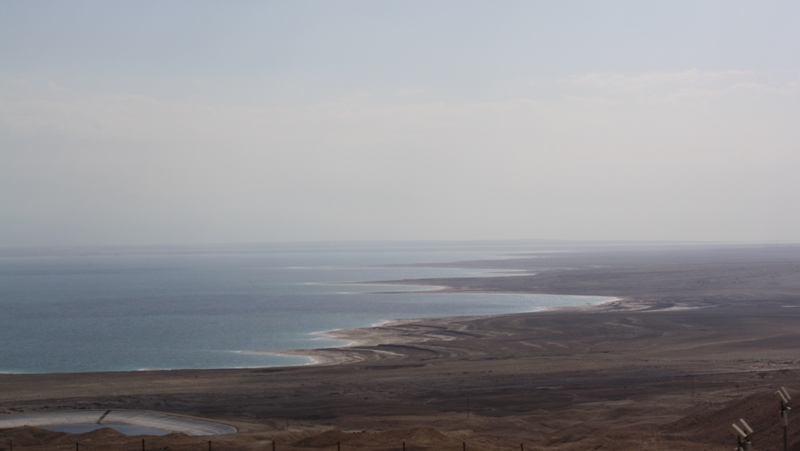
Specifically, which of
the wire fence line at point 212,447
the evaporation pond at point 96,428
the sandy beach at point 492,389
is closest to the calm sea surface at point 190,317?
the sandy beach at point 492,389

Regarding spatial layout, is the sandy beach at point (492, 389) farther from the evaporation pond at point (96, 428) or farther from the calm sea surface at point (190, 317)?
the calm sea surface at point (190, 317)

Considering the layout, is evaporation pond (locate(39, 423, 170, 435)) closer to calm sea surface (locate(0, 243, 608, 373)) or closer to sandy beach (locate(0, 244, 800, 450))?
sandy beach (locate(0, 244, 800, 450))

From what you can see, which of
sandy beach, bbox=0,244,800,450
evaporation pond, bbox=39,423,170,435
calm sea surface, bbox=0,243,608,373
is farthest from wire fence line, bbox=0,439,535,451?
calm sea surface, bbox=0,243,608,373

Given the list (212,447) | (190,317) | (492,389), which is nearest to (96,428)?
(212,447)

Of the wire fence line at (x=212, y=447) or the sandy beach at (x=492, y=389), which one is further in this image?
the sandy beach at (x=492, y=389)

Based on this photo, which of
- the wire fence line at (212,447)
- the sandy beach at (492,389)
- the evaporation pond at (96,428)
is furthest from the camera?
the evaporation pond at (96,428)

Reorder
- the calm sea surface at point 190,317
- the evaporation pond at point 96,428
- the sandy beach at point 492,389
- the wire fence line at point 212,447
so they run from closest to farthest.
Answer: the wire fence line at point 212,447, the sandy beach at point 492,389, the evaporation pond at point 96,428, the calm sea surface at point 190,317

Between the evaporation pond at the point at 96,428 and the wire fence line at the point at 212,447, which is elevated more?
the wire fence line at the point at 212,447

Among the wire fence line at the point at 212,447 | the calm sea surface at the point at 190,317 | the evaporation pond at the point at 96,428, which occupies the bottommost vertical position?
the calm sea surface at the point at 190,317

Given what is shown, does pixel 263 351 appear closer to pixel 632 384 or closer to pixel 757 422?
pixel 632 384
